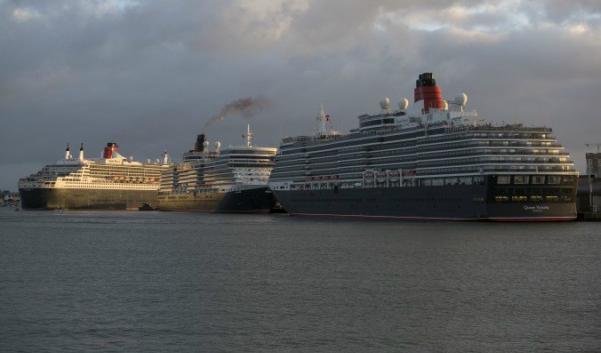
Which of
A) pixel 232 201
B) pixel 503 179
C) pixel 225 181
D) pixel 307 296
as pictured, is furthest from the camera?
pixel 225 181

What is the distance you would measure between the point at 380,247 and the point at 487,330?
30186 millimetres

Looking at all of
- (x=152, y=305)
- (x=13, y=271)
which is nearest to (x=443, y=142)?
(x=13, y=271)

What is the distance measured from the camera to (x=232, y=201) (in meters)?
149

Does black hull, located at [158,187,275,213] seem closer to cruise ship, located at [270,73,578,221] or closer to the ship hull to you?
cruise ship, located at [270,73,578,221]

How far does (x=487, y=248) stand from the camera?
57125 mm

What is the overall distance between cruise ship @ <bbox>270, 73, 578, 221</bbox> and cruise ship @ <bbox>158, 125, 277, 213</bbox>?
24.0m

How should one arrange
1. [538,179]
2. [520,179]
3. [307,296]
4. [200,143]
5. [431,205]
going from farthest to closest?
[200,143] → [431,205] → [538,179] → [520,179] → [307,296]

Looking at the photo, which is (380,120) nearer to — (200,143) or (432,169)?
(432,169)

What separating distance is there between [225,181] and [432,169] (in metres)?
67.4

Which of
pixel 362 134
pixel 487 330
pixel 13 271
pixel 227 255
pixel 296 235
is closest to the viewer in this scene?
pixel 487 330

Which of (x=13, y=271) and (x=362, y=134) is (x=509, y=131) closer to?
(x=362, y=134)

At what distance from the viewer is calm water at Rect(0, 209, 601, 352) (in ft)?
90.7

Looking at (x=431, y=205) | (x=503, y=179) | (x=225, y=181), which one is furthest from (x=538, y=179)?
(x=225, y=181)

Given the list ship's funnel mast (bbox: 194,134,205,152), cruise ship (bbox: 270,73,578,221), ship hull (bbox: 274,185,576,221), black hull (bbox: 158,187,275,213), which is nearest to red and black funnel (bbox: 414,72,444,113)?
cruise ship (bbox: 270,73,578,221)
